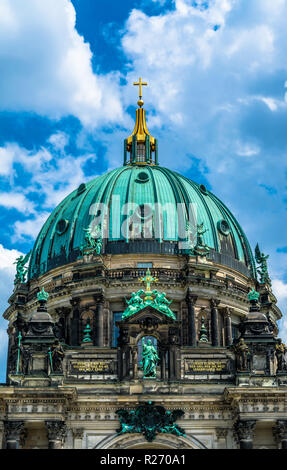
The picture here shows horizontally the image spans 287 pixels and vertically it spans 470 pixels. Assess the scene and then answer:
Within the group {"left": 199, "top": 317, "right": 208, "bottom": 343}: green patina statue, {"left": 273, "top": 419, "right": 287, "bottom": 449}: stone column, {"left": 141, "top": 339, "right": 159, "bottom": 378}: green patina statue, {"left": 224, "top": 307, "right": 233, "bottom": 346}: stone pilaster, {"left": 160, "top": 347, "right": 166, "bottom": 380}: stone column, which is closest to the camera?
{"left": 273, "top": 419, "right": 287, "bottom": 449}: stone column

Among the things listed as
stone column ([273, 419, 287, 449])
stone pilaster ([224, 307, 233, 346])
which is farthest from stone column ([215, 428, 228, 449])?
stone pilaster ([224, 307, 233, 346])

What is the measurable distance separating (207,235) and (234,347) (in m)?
15.0

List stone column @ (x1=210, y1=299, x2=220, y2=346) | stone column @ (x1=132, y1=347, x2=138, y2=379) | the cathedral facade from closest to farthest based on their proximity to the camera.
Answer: the cathedral facade, stone column @ (x1=132, y1=347, x2=138, y2=379), stone column @ (x1=210, y1=299, x2=220, y2=346)

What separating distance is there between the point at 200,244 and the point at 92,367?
15.5 metres

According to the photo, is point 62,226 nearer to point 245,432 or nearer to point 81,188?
point 81,188

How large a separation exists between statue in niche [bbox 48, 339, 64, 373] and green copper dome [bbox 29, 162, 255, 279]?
1307 centimetres

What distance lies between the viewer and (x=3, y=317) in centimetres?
6725

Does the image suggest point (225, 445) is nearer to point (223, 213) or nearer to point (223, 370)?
point (223, 370)

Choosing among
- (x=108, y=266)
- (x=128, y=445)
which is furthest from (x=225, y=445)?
(x=108, y=266)

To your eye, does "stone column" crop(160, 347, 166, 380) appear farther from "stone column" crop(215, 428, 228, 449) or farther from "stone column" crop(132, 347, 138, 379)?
"stone column" crop(215, 428, 228, 449)

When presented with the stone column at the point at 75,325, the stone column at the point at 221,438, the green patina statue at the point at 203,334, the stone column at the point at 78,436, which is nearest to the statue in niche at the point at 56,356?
the stone column at the point at 78,436

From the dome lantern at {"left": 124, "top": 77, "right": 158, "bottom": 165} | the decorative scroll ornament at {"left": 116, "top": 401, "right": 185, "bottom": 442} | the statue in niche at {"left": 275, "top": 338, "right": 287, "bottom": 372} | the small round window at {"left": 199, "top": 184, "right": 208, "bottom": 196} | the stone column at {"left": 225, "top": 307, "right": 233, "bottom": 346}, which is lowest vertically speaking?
the decorative scroll ornament at {"left": 116, "top": 401, "right": 185, "bottom": 442}

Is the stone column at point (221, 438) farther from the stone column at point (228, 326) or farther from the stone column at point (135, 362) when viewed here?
the stone column at point (228, 326)

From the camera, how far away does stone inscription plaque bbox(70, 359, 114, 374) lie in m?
50.5
